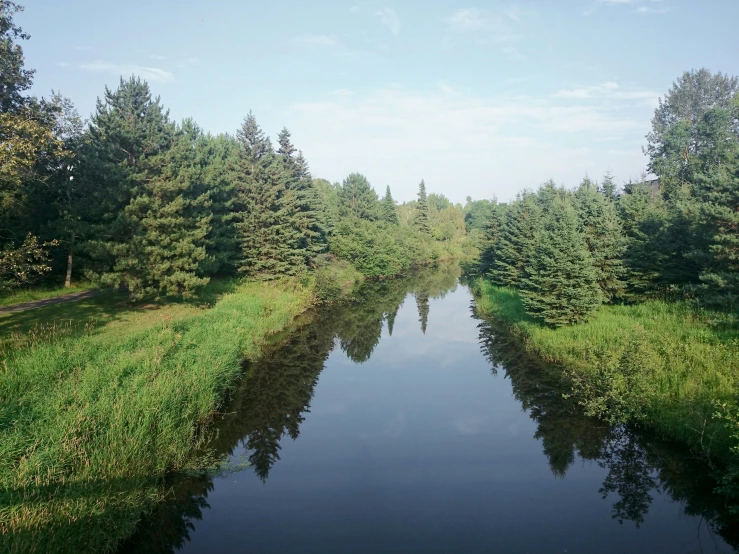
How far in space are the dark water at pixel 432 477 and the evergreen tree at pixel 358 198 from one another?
48.7 metres

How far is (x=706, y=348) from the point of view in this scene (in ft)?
52.2

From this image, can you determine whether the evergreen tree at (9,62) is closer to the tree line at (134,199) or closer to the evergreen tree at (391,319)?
the tree line at (134,199)

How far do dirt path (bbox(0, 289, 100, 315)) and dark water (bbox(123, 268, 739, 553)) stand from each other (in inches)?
576

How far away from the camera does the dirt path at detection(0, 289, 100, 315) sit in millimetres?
24156

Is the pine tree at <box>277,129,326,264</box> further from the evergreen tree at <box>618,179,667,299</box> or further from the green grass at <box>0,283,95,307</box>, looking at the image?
the evergreen tree at <box>618,179,667,299</box>

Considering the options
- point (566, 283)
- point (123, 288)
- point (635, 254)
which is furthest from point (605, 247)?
point (123, 288)

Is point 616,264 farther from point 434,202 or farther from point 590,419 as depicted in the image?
point 434,202

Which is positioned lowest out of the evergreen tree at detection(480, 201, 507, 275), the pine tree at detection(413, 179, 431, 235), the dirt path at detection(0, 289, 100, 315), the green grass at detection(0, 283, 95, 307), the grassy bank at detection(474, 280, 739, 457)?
the grassy bank at detection(474, 280, 739, 457)

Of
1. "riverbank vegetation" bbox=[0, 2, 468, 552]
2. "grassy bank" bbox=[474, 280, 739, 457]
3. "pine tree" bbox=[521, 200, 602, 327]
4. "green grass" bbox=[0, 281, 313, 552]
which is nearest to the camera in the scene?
"green grass" bbox=[0, 281, 313, 552]

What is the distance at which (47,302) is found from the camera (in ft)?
87.4

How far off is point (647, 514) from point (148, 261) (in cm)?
2496

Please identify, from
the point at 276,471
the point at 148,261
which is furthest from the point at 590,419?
the point at 148,261

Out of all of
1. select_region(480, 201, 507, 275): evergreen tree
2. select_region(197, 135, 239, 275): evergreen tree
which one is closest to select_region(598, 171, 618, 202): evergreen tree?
select_region(480, 201, 507, 275): evergreen tree

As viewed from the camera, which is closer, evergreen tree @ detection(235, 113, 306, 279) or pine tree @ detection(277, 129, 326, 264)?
evergreen tree @ detection(235, 113, 306, 279)
